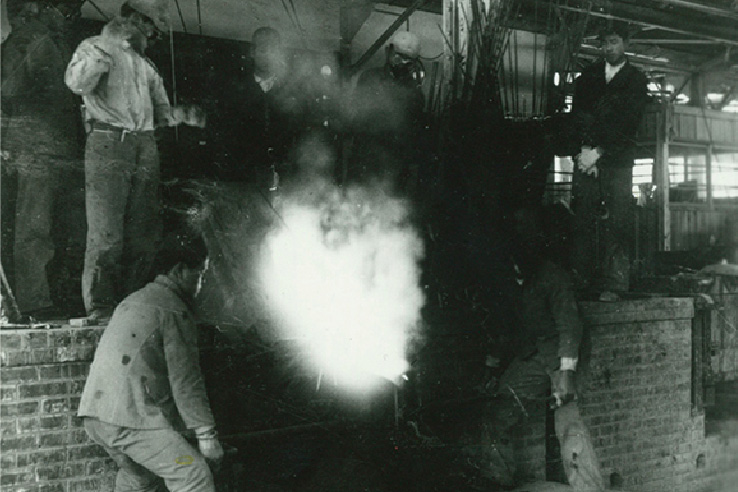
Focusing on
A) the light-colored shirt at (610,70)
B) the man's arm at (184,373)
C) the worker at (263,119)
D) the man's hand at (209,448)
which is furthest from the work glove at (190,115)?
the light-colored shirt at (610,70)

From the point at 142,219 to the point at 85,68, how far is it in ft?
3.73

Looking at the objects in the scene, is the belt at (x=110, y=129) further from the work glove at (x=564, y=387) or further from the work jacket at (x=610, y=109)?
the work jacket at (x=610, y=109)

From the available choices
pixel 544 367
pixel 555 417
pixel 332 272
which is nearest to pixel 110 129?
pixel 332 272

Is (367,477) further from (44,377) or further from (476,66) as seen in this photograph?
(476,66)

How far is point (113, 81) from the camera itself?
4629 mm

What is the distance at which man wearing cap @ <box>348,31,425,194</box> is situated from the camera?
5.88 metres

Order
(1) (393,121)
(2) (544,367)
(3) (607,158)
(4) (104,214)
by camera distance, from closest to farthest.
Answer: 1. (4) (104,214)
2. (2) (544,367)
3. (1) (393,121)
4. (3) (607,158)

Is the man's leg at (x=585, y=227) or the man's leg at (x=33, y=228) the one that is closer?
the man's leg at (x=33, y=228)

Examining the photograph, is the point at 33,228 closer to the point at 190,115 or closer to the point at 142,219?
the point at 142,219

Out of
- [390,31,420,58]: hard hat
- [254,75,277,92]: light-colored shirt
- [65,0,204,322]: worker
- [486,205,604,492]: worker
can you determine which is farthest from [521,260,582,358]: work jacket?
[65,0,204,322]: worker

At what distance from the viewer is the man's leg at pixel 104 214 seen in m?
4.52

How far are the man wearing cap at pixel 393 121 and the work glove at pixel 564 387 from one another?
79.6 inches

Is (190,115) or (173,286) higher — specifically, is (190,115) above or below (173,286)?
above

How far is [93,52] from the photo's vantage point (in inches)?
173
